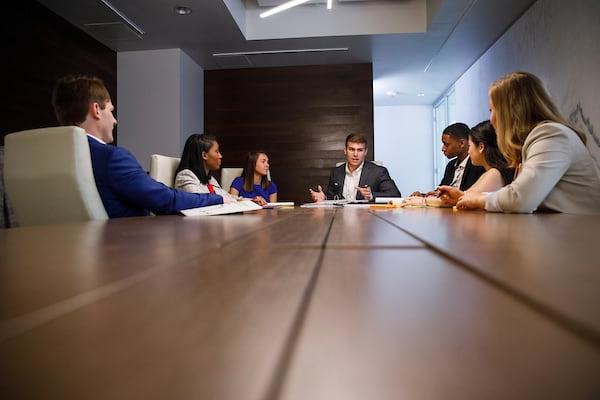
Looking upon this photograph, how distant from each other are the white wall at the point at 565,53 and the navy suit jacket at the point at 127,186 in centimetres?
289

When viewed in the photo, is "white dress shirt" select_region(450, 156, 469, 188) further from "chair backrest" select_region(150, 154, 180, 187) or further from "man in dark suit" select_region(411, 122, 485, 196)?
"chair backrest" select_region(150, 154, 180, 187)

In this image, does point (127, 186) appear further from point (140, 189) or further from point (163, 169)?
point (163, 169)

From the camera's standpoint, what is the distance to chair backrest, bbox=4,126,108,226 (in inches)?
49.3

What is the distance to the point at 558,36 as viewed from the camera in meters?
3.00

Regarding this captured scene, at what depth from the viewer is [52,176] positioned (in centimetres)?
126

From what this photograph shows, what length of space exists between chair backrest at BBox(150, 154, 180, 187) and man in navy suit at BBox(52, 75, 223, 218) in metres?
0.83

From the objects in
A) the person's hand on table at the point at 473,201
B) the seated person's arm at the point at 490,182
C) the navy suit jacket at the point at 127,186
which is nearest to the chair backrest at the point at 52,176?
the navy suit jacket at the point at 127,186

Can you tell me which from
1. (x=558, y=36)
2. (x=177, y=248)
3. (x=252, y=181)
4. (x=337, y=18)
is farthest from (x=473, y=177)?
(x=177, y=248)

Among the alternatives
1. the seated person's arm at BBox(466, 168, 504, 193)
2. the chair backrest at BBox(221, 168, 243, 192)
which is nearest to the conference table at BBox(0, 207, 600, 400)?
the seated person's arm at BBox(466, 168, 504, 193)

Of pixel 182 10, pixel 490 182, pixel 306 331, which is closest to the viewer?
pixel 306 331

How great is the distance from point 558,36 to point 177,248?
3720 mm

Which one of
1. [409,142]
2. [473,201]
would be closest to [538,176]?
[473,201]

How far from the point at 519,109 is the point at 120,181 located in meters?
1.56

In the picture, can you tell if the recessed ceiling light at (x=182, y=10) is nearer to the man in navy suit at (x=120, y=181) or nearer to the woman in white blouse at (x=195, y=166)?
the woman in white blouse at (x=195, y=166)
